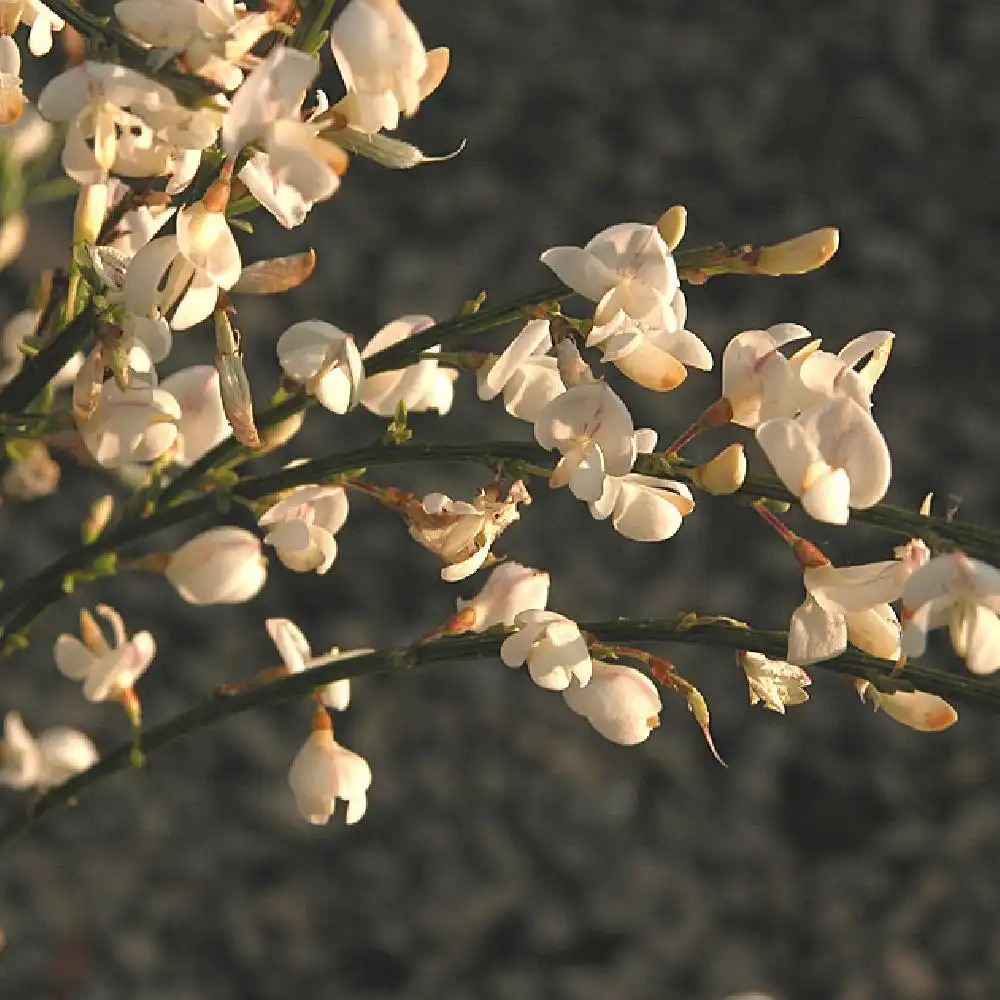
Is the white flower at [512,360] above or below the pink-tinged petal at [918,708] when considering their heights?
above

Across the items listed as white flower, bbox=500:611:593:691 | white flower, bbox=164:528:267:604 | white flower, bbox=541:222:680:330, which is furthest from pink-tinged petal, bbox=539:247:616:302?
white flower, bbox=164:528:267:604

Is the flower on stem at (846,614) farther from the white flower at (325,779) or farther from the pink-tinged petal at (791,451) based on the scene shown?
the white flower at (325,779)

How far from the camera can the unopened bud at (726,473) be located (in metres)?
0.47

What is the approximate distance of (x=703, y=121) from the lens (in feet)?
7.19

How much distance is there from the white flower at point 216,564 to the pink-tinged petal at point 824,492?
0.26 m

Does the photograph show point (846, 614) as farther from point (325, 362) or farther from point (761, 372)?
point (325, 362)

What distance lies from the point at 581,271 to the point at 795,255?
63 mm

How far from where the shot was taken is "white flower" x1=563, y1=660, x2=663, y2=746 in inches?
20.9

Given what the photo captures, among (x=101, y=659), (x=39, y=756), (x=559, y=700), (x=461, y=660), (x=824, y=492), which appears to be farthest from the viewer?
(x=559, y=700)

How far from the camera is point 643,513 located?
0.49m

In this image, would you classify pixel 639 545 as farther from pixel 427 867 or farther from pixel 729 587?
pixel 427 867

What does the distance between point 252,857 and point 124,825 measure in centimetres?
16

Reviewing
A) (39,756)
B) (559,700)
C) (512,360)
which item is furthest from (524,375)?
(559,700)

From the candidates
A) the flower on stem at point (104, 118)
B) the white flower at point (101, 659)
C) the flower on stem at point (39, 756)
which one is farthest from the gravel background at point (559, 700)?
the flower on stem at point (104, 118)
